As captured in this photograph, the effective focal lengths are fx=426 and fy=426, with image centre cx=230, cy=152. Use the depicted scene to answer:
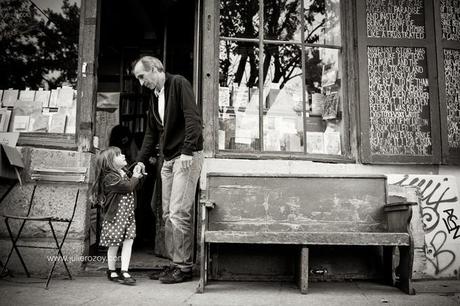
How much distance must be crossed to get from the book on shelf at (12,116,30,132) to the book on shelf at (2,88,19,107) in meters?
0.23

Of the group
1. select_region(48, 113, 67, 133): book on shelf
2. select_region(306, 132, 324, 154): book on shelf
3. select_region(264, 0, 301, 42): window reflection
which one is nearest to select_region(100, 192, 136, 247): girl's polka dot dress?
select_region(48, 113, 67, 133): book on shelf

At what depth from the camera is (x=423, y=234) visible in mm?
4785

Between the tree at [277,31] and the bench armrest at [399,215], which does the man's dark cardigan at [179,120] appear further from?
the bench armrest at [399,215]

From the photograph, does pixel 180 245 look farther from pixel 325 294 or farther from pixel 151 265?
pixel 325 294

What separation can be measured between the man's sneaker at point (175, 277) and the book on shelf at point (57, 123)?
209 centimetres

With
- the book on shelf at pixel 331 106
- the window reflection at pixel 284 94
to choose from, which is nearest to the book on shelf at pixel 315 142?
the window reflection at pixel 284 94

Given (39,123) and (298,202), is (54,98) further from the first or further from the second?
(298,202)

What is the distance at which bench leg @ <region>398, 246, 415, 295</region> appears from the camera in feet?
12.4

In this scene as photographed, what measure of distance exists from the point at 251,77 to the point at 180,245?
2324mm

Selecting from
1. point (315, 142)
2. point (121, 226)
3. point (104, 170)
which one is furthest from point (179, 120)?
point (315, 142)

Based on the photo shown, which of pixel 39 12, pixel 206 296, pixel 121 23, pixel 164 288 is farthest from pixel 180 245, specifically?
pixel 121 23

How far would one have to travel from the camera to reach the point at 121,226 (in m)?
4.24

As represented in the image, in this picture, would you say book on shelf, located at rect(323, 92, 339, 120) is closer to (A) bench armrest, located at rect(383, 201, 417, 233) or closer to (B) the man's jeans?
(A) bench armrest, located at rect(383, 201, 417, 233)

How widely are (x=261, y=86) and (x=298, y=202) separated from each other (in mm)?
1691
